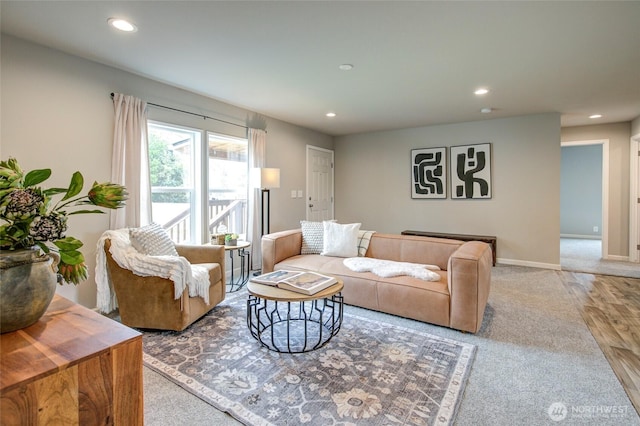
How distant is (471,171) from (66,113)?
17.7 feet

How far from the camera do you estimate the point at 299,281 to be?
2420 millimetres

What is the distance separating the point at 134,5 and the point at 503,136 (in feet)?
16.8

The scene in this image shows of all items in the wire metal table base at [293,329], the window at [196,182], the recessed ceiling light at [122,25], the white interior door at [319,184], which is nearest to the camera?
the recessed ceiling light at [122,25]

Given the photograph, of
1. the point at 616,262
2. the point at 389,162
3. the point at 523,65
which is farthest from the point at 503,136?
the point at 616,262

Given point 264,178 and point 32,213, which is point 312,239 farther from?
point 32,213

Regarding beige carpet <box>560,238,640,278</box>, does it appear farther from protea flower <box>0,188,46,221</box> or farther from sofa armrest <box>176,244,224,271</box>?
protea flower <box>0,188,46,221</box>

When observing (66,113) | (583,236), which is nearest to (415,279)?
(66,113)

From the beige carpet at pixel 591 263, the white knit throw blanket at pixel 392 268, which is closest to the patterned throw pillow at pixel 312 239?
the white knit throw blanket at pixel 392 268

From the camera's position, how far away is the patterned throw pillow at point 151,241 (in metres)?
2.74

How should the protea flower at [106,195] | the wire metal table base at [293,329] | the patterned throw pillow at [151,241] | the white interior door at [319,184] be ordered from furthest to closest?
1. the white interior door at [319,184]
2. the patterned throw pillow at [151,241]
3. the wire metal table base at [293,329]
4. the protea flower at [106,195]

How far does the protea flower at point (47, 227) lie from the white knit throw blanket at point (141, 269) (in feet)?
5.58

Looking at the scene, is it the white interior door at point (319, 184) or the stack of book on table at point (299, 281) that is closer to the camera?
the stack of book on table at point (299, 281)

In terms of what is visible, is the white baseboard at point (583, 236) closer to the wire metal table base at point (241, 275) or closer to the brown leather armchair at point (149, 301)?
the wire metal table base at point (241, 275)

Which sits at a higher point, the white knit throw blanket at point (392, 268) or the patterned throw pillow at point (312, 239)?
the patterned throw pillow at point (312, 239)
